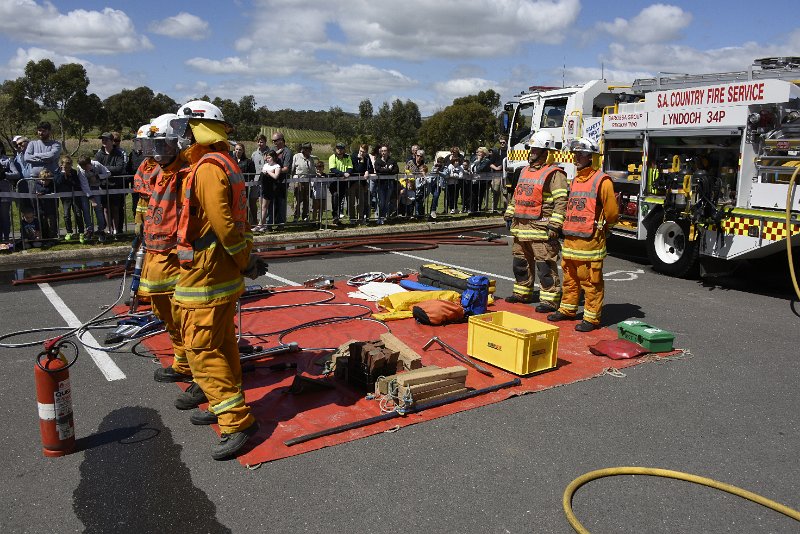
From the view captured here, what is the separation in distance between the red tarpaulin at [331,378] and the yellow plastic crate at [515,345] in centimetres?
9

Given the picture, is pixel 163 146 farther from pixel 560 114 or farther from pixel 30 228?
pixel 560 114

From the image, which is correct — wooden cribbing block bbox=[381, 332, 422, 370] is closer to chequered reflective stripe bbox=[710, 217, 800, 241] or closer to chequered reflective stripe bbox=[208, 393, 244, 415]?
chequered reflective stripe bbox=[208, 393, 244, 415]

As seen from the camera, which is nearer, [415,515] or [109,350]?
[415,515]

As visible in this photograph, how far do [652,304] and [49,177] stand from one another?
10.0m

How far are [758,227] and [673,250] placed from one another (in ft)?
5.86

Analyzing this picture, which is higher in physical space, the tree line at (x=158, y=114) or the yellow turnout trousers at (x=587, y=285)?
the tree line at (x=158, y=114)

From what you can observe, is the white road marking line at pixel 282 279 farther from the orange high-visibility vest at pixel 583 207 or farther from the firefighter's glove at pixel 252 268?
the firefighter's glove at pixel 252 268

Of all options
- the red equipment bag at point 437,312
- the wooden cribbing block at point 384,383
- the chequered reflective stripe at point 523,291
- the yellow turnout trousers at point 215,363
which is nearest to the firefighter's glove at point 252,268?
the yellow turnout trousers at point 215,363

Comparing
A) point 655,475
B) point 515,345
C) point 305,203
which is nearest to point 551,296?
point 515,345

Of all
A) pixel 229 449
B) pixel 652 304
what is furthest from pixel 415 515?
pixel 652 304

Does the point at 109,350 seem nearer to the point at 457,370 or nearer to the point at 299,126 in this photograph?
the point at 457,370

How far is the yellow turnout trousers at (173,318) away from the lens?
516 cm

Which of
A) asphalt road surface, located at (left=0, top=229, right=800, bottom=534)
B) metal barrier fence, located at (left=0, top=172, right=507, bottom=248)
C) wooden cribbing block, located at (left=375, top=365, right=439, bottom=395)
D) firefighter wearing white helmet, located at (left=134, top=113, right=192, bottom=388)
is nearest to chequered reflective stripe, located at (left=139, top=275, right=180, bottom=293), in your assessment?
firefighter wearing white helmet, located at (left=134, top=113, right=192, bottom=388)

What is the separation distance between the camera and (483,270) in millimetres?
10898
